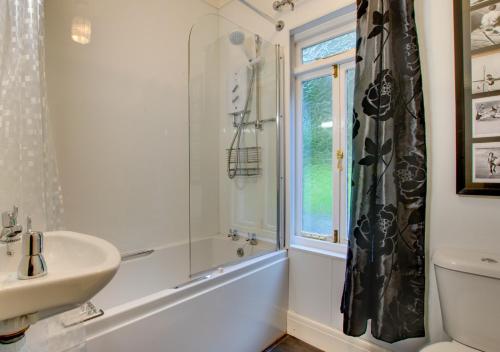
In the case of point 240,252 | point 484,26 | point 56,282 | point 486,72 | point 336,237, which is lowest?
point 240,252

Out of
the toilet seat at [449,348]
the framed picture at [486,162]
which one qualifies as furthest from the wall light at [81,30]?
the toilet seat at [449,348]

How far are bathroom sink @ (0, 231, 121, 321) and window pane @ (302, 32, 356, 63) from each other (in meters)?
1.88

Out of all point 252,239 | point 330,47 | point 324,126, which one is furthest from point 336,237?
point 330,47

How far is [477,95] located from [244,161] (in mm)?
1621

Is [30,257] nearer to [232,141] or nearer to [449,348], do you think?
[449,348]

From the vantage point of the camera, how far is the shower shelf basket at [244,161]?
234 cm

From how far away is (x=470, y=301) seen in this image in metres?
1.16

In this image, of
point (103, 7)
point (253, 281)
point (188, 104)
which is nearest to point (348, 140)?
point (253, 281)

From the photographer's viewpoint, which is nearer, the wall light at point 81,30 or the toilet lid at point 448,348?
the toilet lid at point 448,348

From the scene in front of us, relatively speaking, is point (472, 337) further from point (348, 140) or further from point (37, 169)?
point (37, 169)

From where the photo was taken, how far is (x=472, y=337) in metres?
1.15

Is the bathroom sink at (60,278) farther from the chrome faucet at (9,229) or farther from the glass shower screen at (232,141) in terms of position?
the glass shower screen at (232,141)

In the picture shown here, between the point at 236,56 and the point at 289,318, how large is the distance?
7.17 ft

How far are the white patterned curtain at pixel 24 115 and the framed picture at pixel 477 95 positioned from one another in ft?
6.24
